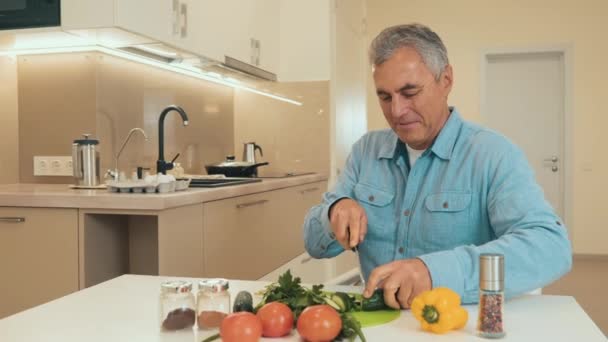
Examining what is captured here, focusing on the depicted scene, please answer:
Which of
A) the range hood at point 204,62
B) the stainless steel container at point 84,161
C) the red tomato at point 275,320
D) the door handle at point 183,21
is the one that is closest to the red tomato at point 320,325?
the red tomato at point 275,320

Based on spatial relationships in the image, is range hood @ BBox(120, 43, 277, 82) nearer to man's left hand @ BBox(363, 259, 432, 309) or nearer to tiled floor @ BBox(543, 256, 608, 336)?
man's left hand @ BBox(363, 259, 432, 309)

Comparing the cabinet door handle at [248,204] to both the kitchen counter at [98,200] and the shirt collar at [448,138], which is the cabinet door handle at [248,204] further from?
the shirt collar at [448,138]

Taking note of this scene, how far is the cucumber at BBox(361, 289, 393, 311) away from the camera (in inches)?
42.9

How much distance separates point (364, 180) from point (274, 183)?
146 cm

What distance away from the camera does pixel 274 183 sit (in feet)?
10.2

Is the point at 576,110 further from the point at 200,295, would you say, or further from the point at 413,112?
the point at 200,295

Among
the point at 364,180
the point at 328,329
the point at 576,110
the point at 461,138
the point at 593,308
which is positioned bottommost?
the point at 593,308

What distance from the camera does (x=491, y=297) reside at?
936mm

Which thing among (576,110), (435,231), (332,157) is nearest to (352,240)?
(435,231)

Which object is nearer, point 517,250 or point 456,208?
point 517,250

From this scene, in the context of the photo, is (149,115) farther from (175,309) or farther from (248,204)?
(175,309)

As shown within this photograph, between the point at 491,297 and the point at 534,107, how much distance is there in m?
5.92

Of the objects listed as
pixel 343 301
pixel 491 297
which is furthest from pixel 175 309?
pixel 491 297

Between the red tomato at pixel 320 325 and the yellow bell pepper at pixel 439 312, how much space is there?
0.47 feet
